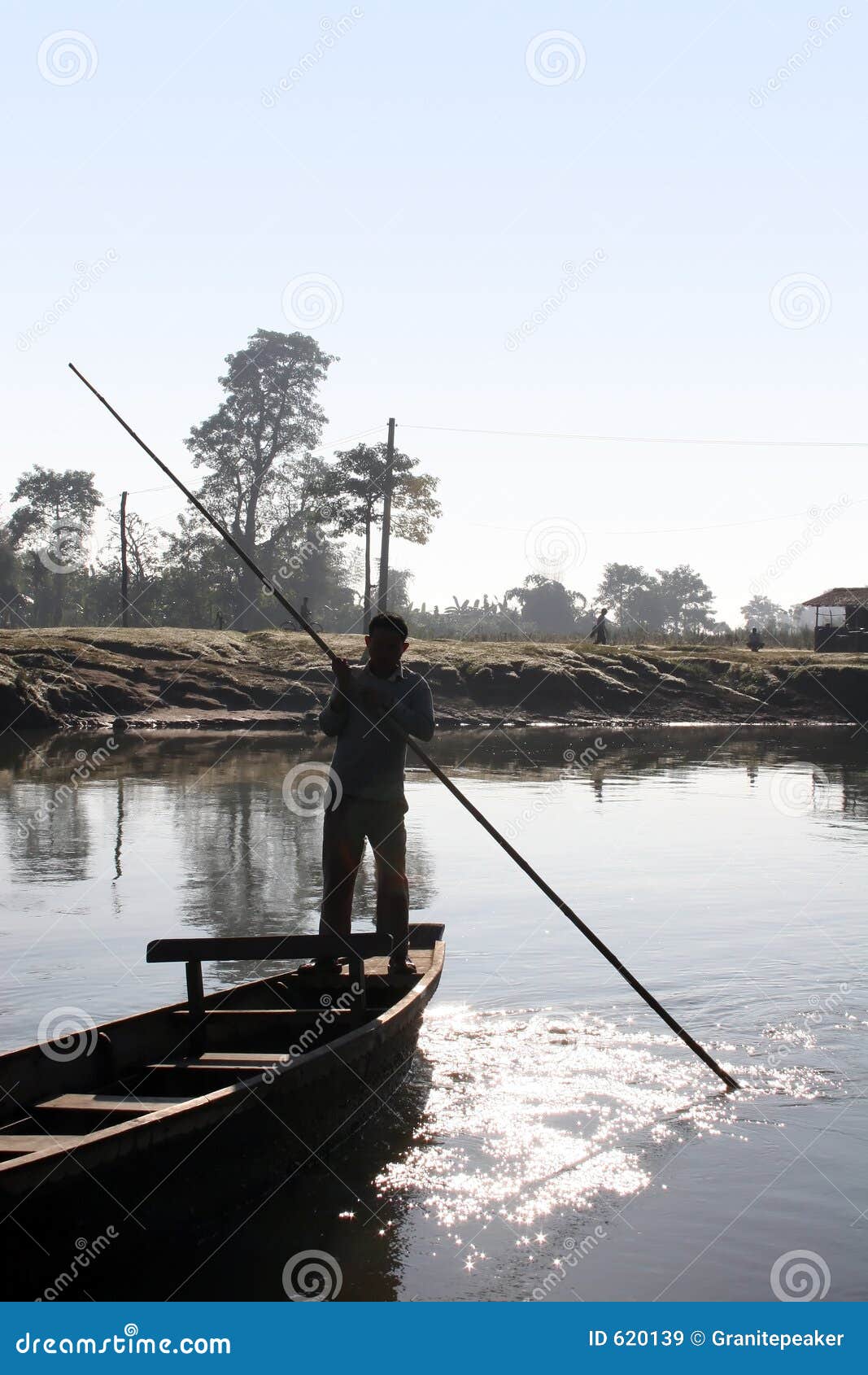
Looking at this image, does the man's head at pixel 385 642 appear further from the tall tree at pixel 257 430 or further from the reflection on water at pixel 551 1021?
the tall tree at pixel 257 430

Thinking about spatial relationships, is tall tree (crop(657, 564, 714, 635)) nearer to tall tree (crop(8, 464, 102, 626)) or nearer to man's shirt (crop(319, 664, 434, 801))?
tall tree (crop(8, 464, 102, 626))

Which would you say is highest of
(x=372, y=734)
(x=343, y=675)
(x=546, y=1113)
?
(x=343, y=675)

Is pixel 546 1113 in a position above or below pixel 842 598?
below

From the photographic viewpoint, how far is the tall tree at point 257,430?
67.9 metres

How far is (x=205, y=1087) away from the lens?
564 centimetres

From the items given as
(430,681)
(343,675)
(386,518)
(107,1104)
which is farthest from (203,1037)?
(386,518)

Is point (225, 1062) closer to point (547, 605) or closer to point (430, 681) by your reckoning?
point (430, 681)

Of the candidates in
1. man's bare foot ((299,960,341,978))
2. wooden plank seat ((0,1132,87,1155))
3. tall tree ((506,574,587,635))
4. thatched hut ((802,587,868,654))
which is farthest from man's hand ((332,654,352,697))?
tall tree ((506,574,587,635))

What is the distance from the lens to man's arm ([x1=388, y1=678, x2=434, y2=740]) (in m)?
6.83

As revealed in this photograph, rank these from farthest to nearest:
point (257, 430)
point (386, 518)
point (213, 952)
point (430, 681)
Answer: point (257, 430) → point (386, 518) → point (430, 681) → point (213, 952)

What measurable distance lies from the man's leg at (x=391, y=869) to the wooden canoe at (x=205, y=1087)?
0.25 m

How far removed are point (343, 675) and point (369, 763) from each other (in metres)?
0.58

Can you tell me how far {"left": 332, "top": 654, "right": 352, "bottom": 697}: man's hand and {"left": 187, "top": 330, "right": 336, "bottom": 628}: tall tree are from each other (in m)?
61.6
